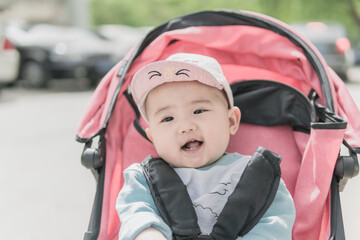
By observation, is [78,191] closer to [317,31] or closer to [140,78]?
[140,78]

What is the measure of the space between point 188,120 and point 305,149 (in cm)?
63

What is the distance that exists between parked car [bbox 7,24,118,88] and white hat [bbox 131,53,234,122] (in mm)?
7939

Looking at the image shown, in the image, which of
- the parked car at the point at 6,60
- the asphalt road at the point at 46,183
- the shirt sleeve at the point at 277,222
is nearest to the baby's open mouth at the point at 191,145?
the shirt sleeve at the point at 277,222

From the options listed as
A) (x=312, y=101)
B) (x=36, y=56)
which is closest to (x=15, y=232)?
(x=312, y=101)

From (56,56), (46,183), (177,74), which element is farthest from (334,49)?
(177,74)

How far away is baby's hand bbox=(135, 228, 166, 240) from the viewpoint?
1.78 metres

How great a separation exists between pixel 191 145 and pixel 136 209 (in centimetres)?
35

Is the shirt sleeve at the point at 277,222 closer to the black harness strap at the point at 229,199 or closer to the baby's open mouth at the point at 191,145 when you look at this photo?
the black harness strap at the point at 229,199

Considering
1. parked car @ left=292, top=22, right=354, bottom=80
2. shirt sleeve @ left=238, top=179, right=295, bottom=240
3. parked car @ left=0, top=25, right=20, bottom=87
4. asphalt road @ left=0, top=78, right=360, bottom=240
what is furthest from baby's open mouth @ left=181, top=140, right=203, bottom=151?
parked car @ left=292, top=22, right=354, bottom=80

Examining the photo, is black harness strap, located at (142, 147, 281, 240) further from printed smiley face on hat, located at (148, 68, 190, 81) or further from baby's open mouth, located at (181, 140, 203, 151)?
printed smiley face on hat, located at (148, 68, 190, 81)

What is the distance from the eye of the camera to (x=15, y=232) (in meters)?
3.46

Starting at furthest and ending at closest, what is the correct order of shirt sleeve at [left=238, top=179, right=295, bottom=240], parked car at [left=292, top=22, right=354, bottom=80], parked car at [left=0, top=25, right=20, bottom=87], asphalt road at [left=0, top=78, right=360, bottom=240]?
parked car at [left=292, top=22, right=354, bottom=80]
parked car at [left=0, top=25, right=20, bottom=87]
asphalt road at [left=0, top=78, right=360, bottom=240]
shirt sleeve at [left=238, top=179, right=295, bottom=240]

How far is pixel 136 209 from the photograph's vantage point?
1.90 meters

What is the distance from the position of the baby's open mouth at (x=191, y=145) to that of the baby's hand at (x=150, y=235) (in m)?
0.39
